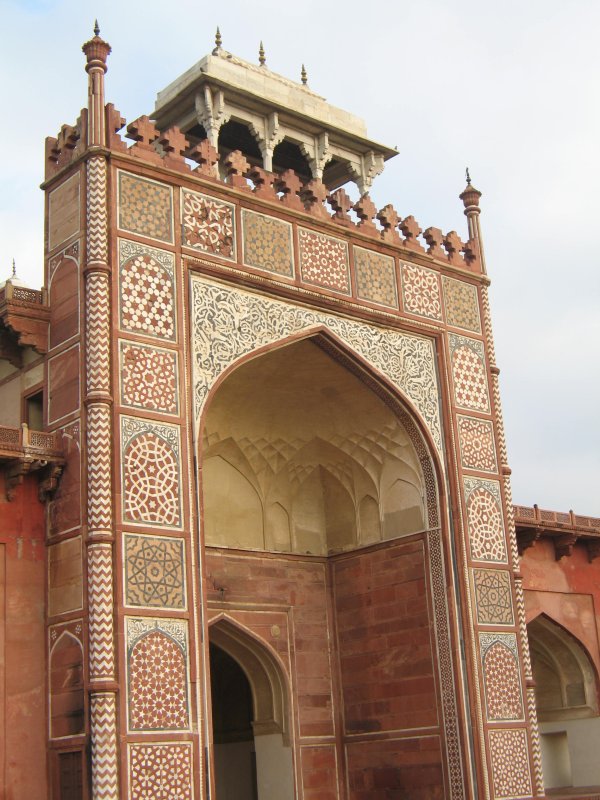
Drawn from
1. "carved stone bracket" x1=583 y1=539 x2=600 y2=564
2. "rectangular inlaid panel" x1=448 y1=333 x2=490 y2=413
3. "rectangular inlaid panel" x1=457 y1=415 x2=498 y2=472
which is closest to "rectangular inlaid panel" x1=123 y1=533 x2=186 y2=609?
"rectangular inlaid panel" x1=457 y1=415 x2=498 y2=472

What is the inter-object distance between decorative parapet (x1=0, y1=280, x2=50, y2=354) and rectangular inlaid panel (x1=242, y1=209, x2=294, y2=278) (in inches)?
85.9

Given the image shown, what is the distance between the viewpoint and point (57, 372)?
37.0 feet

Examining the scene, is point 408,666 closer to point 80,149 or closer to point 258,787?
point 258,787

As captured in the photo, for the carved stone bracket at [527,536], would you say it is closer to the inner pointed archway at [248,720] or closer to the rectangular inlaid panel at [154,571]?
the inner pointed archway at [248,720]

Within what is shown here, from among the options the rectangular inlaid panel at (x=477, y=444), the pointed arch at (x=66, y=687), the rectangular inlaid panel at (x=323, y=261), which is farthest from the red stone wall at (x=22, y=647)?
the rectangular inlaid panel at (x=477, y=444)

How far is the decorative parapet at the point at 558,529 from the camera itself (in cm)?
1506

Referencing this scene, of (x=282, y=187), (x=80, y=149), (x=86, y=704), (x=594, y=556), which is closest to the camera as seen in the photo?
(x=86, y=704)

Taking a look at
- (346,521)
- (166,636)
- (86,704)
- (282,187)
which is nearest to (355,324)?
(282,187)

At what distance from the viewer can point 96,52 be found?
463 inches

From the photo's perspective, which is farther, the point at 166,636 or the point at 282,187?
the point at 282,187

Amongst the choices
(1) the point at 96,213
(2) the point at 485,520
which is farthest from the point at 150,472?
(2) the point at 485,520

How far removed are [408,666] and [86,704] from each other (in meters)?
4.50

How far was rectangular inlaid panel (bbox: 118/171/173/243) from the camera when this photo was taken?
11.5 m

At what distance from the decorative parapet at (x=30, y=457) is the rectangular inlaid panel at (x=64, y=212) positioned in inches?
79.2
